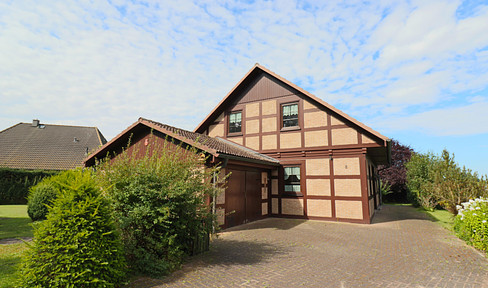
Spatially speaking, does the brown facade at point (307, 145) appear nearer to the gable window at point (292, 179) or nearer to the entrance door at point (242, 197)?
the gable window at point (292, 179)

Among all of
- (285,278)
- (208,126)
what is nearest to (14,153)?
(208,126)

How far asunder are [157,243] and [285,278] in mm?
2516

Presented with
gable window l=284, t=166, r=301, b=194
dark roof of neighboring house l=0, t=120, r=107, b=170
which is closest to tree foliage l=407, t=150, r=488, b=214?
gable window l=284, t=166, r=301, b=194

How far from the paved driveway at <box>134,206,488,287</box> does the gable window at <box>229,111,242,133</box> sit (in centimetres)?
632

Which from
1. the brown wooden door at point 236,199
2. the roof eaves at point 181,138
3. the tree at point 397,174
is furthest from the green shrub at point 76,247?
the tree at point 397,174

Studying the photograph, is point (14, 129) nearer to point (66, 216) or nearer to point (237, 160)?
point (237, 160)

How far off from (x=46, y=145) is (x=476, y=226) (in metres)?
30.9

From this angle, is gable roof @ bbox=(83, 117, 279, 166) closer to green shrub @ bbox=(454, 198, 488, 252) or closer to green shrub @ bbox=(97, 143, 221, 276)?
green shrub @ bbox=(97, 143, 221, 276)

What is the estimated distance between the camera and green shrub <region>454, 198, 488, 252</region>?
671 cm

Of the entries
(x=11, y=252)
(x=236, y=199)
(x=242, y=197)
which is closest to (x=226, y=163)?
(x=236, y=199)

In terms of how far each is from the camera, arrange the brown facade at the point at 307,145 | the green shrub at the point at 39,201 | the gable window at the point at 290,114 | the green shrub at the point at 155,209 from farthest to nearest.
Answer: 1. the gable window at the point at 290,114
2. the brown facade at the point at 307,145
3. the green shrub at the point at 39,201
4. the green shrub at the point at 155,209

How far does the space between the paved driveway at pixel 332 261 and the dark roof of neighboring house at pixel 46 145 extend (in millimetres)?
21064

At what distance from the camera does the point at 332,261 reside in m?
5.83

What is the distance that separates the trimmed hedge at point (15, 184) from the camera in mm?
19641
